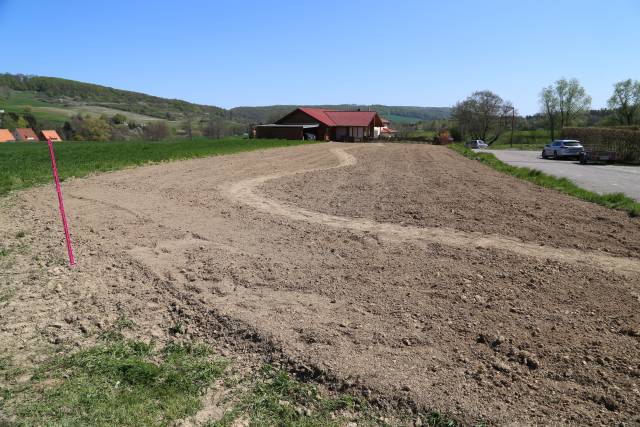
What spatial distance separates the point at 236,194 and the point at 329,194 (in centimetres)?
286

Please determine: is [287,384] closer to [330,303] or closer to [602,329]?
[330,303]

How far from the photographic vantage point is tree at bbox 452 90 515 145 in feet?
261

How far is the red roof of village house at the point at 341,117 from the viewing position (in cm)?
6552

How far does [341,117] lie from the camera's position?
70438mm

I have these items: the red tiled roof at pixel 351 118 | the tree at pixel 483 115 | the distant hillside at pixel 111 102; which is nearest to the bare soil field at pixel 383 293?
the red tiled roof at pixel 351 118

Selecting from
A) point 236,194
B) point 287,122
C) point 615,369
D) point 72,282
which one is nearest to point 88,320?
point 72,282

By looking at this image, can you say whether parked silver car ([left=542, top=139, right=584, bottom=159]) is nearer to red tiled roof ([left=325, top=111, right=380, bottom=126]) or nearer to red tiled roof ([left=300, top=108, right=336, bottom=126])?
red tiled roof ([left=300, top=108, right=336, bottom=126])

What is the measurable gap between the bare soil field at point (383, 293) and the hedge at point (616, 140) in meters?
22.8

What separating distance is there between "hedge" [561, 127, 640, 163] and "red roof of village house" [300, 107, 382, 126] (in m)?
36.1

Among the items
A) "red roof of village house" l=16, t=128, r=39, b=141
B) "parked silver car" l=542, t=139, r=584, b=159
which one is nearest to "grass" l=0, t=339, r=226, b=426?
"parked silver car" l=542, t=139, r=584, b=159

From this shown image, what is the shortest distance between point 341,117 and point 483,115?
29.3 m

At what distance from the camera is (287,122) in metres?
67.4

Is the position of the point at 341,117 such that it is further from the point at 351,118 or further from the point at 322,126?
the point at 322,126

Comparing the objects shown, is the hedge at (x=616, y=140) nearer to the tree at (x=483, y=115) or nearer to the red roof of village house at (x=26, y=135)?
the tree at (x=483, y=115)
